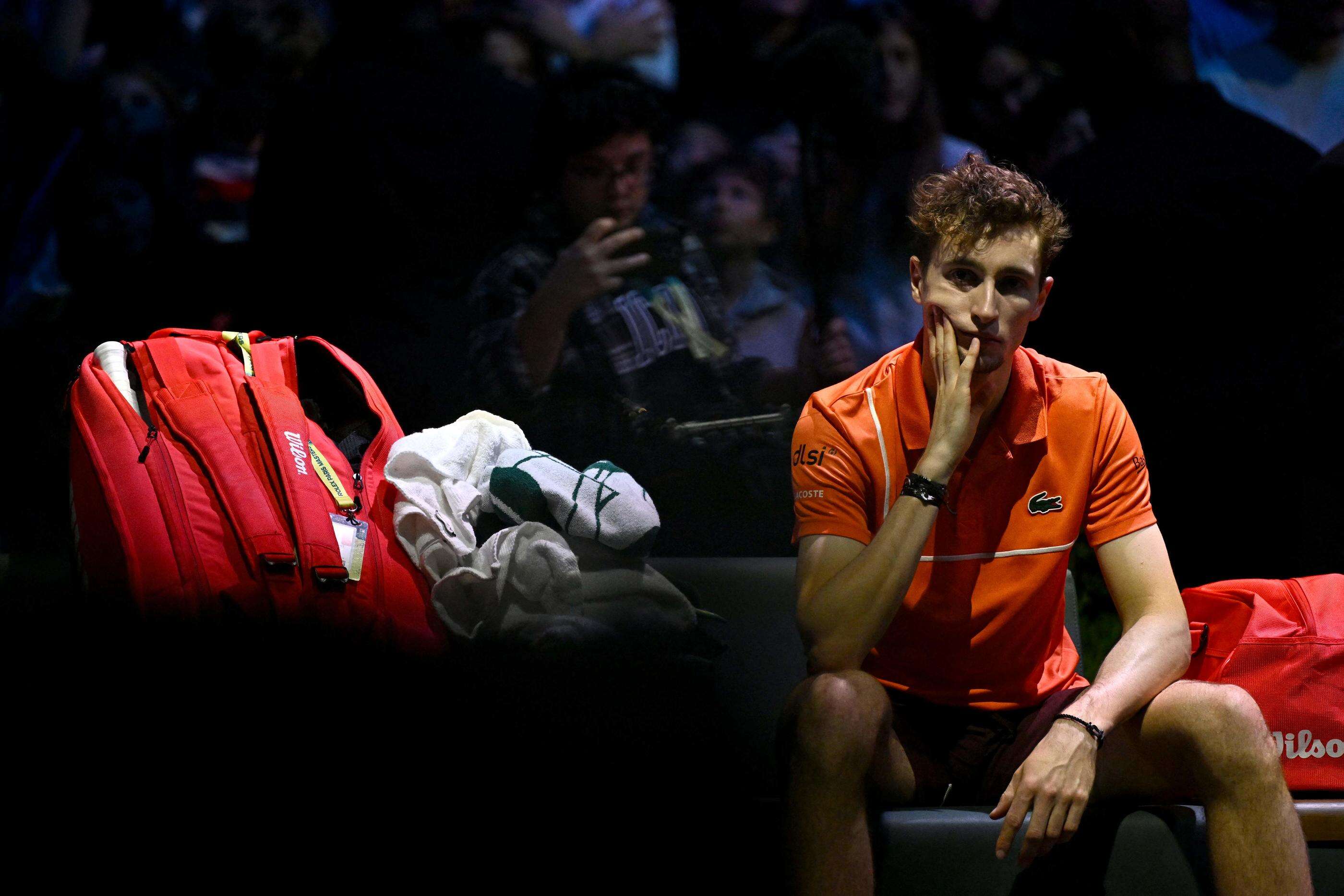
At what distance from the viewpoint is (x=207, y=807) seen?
1.19 m

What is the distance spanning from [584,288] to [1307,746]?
1.49 metres

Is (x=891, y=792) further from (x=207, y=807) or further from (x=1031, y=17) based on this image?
(x=1031, y=17)

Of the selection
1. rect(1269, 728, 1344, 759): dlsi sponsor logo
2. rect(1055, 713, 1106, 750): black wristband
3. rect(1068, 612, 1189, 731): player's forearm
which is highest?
rect(1068, 612, 1189, 731): player's forearm

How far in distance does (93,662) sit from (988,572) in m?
1.03

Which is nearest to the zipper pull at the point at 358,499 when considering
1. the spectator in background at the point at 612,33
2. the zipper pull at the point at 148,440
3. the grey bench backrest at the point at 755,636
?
the zipper pull at the point at 148,440

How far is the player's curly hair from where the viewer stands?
155cm

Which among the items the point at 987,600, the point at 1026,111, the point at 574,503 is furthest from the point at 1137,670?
the point at 1026,111

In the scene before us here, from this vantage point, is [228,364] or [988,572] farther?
[228,364]

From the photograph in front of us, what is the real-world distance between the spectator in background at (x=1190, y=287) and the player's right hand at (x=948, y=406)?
1196 millimetres

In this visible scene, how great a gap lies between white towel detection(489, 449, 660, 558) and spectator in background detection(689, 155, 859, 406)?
886 millimetres

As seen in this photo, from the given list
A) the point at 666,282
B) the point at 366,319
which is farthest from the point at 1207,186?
the point at 366,319

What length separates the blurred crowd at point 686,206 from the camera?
2473mm

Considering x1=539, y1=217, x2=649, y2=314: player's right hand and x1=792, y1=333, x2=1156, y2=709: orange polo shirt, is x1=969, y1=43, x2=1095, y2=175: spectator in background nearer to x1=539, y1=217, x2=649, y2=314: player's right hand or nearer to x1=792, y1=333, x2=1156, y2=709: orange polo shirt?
x1=539, y1=217, x2=649, y2=314: player's right hand

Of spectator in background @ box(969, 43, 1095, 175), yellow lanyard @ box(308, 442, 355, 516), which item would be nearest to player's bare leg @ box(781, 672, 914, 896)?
yellow lanyard @ box(308, 442, 355, 516)
